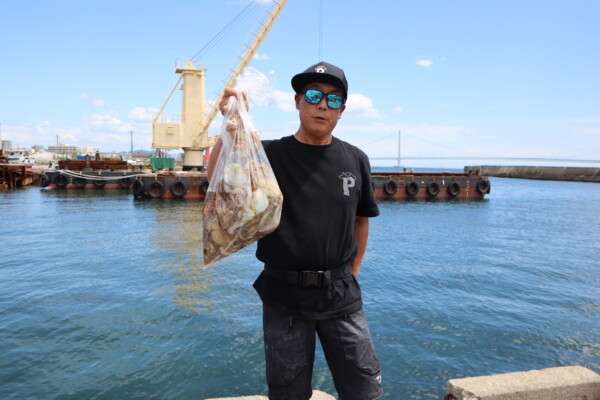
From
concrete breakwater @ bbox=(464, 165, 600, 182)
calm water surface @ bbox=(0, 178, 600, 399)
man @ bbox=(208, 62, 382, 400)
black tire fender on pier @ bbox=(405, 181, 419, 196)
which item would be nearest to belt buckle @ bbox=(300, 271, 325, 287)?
man @ bbox=(208, 62, 382, 400)

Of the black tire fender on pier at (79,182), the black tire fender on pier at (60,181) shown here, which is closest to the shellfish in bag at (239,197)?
the black tire fender on pier at (79,182)

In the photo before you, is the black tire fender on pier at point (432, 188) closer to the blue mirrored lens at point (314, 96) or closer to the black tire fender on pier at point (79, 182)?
the black tire fender on pier at point (79, 182)

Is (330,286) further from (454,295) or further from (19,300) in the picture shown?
(19,300)

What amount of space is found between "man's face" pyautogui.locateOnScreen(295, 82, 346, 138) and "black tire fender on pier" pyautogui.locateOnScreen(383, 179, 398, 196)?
34.8 metres

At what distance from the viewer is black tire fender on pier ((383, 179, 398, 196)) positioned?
36.3 m

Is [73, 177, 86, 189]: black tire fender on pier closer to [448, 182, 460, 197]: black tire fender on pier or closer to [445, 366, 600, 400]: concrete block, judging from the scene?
[448, 182, 460, 197]: black tire fender on pier

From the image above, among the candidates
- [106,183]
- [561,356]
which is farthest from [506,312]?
[106,183]

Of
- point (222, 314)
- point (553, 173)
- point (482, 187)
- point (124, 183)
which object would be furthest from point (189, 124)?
point (553, 173)

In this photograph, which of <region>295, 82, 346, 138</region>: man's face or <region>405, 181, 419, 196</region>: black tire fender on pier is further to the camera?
<region>405, 181, 419, 196</region>: black tire fender on pier

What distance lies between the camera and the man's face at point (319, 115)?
238cm

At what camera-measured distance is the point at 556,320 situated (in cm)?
823

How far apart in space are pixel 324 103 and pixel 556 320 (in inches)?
332

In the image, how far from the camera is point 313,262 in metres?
2.33

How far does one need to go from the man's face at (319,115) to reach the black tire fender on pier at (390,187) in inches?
1368
